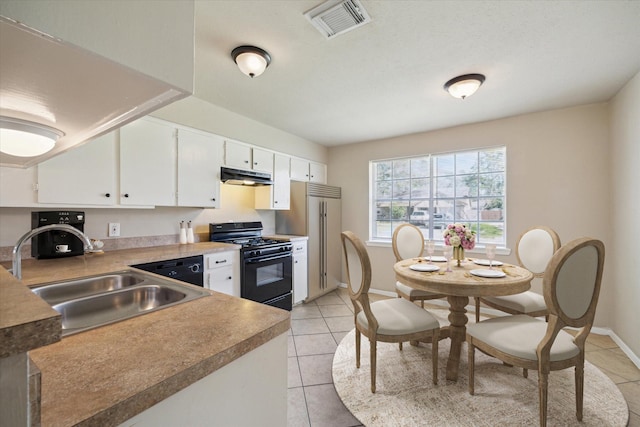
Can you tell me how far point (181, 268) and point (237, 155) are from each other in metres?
1.52

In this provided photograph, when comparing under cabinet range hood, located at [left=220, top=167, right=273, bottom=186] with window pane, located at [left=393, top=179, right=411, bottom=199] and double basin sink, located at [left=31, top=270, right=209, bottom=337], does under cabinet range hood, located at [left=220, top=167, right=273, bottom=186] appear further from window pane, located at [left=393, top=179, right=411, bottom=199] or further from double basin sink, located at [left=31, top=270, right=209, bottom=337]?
window pane, located at [left=393, top=179, right=411, bottom=199]

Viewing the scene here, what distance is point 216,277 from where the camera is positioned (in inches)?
103

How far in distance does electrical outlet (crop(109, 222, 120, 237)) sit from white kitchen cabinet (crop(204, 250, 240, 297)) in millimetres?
822

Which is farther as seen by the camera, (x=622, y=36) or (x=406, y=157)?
(x=406, y=157)

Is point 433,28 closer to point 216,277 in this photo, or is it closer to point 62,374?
point 62,374

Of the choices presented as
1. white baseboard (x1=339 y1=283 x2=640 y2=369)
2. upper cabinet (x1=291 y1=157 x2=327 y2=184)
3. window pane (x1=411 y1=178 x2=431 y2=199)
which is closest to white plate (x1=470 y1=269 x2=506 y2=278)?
white baseboard (x1=339 y1=283 x2=640 y2=369)

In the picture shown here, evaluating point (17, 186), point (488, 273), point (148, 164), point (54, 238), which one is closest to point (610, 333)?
point (488, 273)

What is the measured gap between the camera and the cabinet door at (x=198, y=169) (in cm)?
272

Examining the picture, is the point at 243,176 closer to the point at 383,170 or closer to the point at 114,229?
the point at 114,229

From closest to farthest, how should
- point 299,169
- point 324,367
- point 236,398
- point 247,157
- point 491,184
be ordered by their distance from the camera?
point 236,398 → point 324,367 → point 247,157 → point 491,184 → point 299,169

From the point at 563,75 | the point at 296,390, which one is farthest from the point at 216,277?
the point at 563,75

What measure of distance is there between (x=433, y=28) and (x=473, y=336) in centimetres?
207

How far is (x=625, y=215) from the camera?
100 inches

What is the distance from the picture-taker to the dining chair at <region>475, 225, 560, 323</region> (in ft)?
7.47
